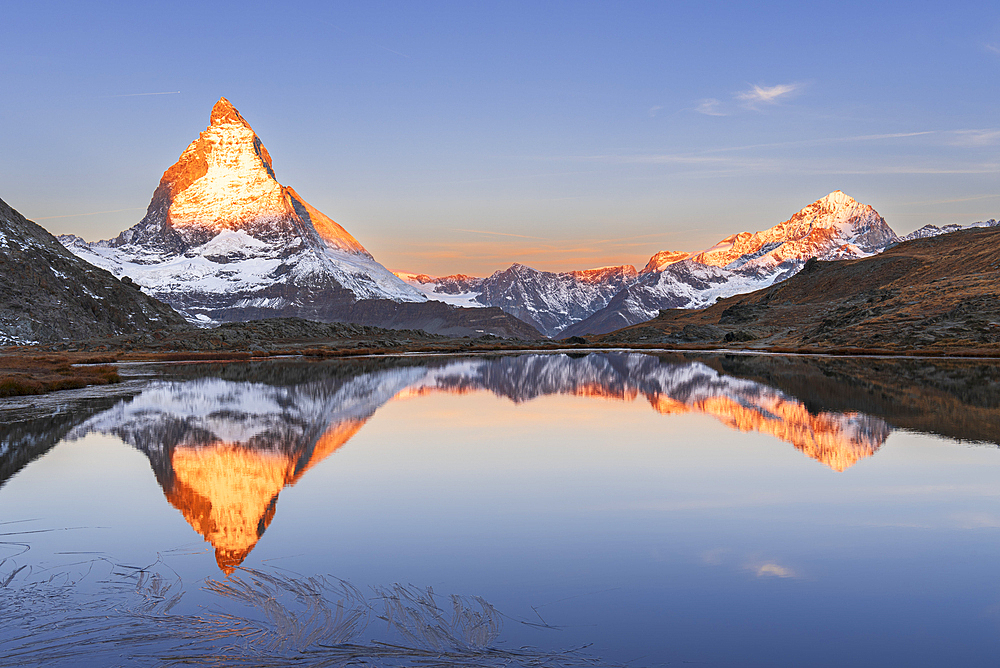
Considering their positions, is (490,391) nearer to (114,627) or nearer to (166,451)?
(166,451)

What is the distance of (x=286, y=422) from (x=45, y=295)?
159 meters

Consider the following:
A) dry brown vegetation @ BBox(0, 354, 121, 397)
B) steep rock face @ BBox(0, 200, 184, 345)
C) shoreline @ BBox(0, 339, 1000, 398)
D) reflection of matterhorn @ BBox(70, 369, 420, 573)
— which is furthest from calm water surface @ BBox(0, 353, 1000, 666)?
steep rock face @ BBox(0, 200, 184, 345)

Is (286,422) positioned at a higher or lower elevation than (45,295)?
lower

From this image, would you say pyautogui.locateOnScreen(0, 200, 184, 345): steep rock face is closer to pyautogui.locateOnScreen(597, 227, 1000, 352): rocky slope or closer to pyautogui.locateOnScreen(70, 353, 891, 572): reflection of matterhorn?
pyautogui.locateOnScreen(70, 353, 891, 572): reflection of matterhorn

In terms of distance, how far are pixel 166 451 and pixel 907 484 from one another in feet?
70.6

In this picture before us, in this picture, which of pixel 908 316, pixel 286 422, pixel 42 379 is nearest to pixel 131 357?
pixel 42 379

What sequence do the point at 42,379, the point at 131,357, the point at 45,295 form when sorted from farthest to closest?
the point at 45,295 → the point at 131,357 → the point at 42,379

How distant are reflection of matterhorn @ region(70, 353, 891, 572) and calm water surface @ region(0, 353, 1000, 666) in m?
0.19

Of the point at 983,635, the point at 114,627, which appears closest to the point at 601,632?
the point at 983,635

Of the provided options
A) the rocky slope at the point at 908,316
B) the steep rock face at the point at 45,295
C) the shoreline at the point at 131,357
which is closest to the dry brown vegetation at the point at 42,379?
the shoreline at the point at 131,357

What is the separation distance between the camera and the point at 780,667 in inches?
358

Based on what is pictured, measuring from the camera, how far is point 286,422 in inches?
1323

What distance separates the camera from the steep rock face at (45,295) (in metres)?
151

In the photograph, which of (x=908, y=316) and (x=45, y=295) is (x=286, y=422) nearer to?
(x=908, y=316)
